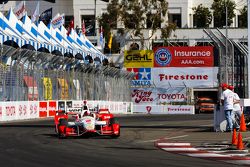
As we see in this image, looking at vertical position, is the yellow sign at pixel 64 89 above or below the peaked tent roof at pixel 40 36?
below

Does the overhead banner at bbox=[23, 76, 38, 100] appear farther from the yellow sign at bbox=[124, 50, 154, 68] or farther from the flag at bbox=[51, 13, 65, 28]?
the yellow sign at bbox=[124, 50, 154, 68]

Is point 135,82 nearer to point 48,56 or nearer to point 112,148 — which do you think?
point 48,56

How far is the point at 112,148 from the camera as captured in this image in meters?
16.4

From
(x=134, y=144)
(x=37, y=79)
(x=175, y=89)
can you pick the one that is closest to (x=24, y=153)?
(x=134, y=144)

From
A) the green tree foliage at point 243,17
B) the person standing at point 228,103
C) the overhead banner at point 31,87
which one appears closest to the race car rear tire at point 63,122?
the person standing at point 228,103

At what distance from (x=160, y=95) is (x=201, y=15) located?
1980 centimetres

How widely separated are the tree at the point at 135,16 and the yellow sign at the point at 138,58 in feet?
23.8

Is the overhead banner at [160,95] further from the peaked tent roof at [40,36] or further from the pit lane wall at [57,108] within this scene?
the peaked tent roof at [40,36]

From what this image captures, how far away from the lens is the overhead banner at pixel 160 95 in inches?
2416

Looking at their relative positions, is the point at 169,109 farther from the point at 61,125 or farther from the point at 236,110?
the point at 61,125

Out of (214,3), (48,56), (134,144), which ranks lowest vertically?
(134,144)

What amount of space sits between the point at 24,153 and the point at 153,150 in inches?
127

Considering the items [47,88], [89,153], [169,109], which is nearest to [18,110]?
[47,88]

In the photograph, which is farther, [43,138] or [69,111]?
[69,111]
